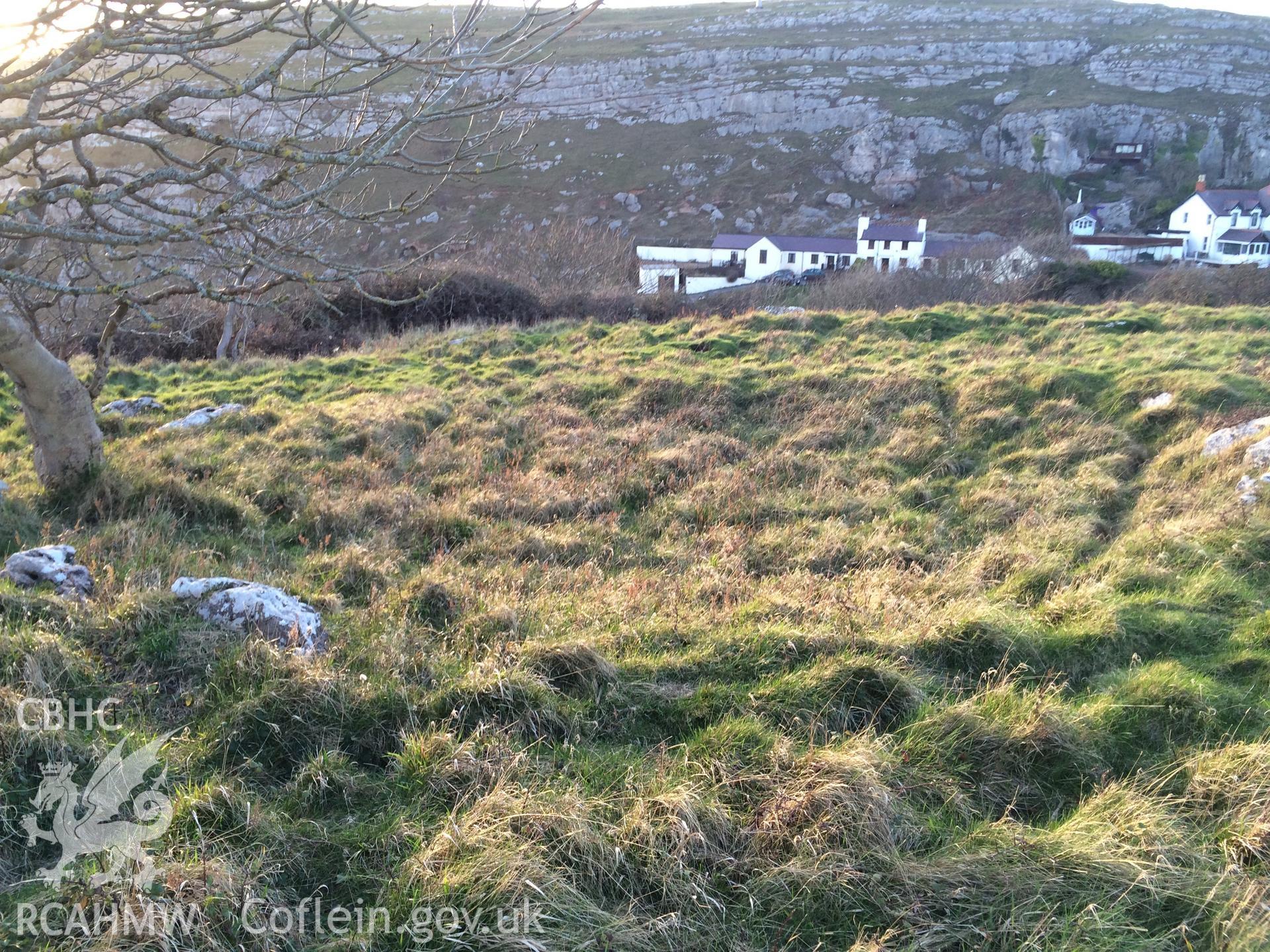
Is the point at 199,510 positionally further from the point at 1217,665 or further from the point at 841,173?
the point at 841,173

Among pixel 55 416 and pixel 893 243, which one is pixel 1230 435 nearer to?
pixel 55 416

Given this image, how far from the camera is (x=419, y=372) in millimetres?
15000

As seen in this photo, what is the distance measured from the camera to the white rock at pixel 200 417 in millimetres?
10938

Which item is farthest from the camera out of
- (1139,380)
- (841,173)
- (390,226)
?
(841,173)

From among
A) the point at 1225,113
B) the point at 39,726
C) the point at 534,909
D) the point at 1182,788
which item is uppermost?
the point at 1225,113

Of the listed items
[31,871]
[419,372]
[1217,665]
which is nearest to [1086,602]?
[1217,665]

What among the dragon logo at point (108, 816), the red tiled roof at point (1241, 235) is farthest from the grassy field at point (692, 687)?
the red tiled roof at point (1241, 235)

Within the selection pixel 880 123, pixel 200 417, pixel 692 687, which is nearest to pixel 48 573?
pixel 692 687

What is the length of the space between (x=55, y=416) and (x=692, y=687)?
22.0ft

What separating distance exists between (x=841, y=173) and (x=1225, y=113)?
40.9 metres

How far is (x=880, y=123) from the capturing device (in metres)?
81.8

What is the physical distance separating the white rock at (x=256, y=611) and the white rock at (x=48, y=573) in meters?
0.67

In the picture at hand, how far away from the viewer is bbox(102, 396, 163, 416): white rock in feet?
39.9

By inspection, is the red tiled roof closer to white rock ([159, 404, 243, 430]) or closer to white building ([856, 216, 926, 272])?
white building ([856, 216, 926, 272])
